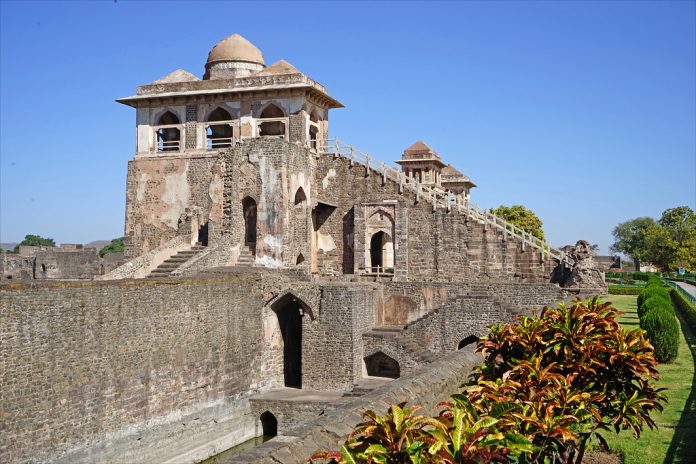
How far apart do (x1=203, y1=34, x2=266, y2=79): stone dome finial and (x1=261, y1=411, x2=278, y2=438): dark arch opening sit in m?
17.6

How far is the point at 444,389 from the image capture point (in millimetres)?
11508

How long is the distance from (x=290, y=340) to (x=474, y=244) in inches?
336

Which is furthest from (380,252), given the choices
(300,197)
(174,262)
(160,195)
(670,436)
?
(670,436)

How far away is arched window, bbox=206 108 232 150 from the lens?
118ft

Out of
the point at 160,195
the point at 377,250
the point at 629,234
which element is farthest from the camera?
the point at 629,234

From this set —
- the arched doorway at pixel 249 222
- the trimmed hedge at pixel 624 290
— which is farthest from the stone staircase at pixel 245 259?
the trimmed hedge at pixel 624 290

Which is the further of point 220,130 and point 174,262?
point 220,130

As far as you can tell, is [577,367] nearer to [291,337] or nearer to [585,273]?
[291,337]

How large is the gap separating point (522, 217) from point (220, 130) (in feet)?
132

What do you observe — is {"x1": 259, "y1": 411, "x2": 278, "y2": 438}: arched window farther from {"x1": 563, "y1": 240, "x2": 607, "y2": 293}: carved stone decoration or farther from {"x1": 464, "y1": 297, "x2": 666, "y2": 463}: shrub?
{"x1": 464, "y1": 297, "x2": 666, "y2": 463}: shrub

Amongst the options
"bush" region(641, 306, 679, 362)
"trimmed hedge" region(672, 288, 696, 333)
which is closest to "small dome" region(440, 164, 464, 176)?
"trimmed hedge" region(672, 288, 696, 333)

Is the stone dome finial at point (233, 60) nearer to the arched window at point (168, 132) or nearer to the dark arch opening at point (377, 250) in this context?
the arched window at point (168, 132)

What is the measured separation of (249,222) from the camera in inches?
1241

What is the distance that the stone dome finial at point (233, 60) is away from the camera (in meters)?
37.5
